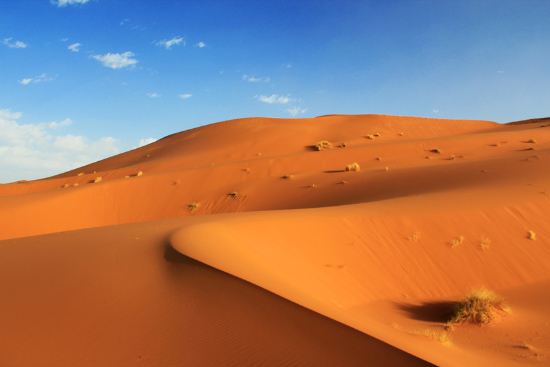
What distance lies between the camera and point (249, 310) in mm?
5121

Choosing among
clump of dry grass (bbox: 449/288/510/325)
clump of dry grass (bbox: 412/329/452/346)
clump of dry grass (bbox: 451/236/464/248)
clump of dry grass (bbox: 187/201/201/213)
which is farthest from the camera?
clump of dry grass (bbox: 187/201/201/213)

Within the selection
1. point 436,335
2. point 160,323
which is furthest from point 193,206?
point 160,323

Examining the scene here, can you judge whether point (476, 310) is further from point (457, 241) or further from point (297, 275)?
point (457, 241)

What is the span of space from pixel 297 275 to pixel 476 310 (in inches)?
117

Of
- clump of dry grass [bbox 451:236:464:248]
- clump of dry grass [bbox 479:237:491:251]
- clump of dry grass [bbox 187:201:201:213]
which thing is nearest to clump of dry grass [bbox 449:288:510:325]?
clump of dry grass [bbox 451:236:464:248]

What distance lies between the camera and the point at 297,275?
301 inches

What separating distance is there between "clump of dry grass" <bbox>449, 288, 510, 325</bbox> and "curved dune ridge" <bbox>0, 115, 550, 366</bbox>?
0.23 metres

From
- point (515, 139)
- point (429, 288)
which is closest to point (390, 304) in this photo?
point (429, 288)

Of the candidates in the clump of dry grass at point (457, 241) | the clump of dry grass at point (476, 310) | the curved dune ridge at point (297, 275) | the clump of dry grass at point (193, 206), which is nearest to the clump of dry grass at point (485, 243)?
the curved dune ridge at point (297, 275)

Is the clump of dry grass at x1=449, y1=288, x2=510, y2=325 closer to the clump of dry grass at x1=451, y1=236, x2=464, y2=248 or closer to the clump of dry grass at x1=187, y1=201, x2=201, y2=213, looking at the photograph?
the clump of dry grass at x1=451, y1=236, x2=464, y2=248

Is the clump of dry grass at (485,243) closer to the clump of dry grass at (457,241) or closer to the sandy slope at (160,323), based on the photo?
the clump of dry grass at (457,241)

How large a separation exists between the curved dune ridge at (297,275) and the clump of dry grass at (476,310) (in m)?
0.23

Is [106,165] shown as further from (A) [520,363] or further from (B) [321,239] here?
(A) [520,363]

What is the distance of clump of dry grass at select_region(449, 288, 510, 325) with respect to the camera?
731cm
